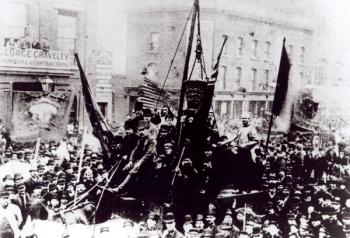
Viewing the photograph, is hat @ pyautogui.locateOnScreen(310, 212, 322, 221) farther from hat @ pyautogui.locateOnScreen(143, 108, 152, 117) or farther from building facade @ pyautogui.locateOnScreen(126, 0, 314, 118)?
hat @ pyautogui.locateOnScreen(143, 108, 152, 117)

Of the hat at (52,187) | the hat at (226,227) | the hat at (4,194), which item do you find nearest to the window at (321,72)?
the hat at (226,227)

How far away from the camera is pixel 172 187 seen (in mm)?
4828

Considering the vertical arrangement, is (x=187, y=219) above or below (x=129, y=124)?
below

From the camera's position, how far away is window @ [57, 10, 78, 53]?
455cm

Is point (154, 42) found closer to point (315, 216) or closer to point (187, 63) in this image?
point (187, 63)

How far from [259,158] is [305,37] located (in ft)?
5.15

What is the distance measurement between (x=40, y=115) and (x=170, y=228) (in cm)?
183

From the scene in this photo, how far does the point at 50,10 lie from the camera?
4492 mm

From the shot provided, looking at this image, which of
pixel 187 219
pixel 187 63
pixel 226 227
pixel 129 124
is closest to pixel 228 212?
pixel 226 227

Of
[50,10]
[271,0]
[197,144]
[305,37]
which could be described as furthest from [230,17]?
[50,10]

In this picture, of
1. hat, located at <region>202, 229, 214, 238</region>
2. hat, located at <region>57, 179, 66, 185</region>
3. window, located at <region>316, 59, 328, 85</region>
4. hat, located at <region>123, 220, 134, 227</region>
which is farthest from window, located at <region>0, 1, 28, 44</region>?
window, located at <region>316, 59, 328, 85</region>

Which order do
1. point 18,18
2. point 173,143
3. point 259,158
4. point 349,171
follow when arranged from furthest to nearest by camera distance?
1. point 349,171
2. point 259,158
3. point 173,143
4. point 18,18

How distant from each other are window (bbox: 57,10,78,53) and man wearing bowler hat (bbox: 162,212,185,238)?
205cm

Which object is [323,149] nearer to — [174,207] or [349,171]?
[349,171]
